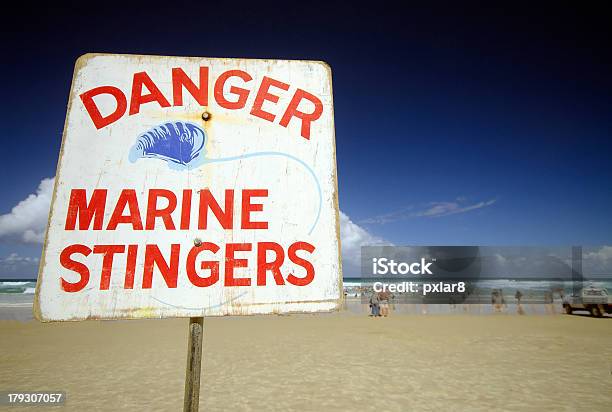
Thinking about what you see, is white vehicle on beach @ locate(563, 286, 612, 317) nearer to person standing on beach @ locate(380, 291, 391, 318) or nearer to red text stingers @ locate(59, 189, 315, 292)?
person standing on beach @ locate(380, 291, 391, 318)

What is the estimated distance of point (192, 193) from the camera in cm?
151

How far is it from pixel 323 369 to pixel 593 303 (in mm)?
23687

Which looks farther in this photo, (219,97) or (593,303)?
(593,303)

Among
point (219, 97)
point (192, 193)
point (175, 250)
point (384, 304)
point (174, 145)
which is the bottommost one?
point (384, 304)

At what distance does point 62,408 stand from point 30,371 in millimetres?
3523

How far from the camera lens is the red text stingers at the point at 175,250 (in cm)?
142

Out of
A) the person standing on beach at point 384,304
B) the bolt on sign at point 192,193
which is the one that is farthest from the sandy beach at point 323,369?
the person standing on beach at point 384,304

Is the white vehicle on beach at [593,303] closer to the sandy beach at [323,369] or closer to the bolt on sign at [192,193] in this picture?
the sandy beach at [323,369]

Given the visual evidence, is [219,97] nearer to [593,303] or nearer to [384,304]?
[384,304]

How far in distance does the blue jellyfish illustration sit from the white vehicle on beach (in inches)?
1168

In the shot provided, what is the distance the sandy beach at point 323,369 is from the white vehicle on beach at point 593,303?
10.1 meters

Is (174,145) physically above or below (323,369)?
above

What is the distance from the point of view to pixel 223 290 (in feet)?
4.69

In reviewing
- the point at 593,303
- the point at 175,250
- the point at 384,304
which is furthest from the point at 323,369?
the point at 593,303
